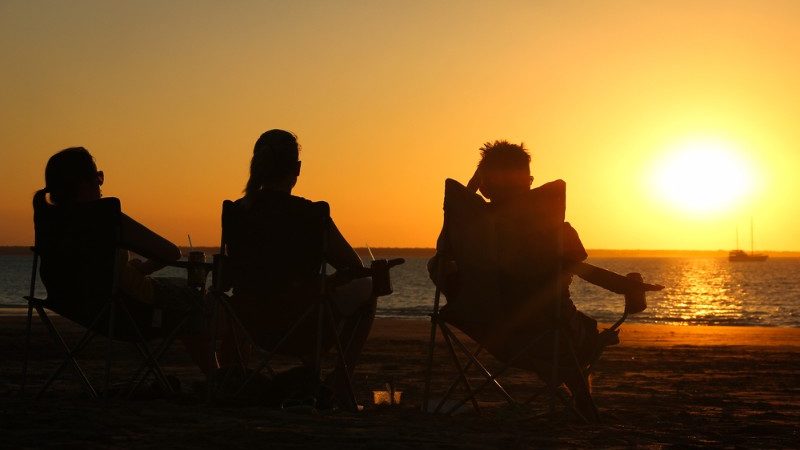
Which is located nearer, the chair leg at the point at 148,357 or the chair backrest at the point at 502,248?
the chair backrest at the point at 502,248

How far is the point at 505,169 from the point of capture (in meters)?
5.31

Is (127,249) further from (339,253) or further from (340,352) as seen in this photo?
(340,352)

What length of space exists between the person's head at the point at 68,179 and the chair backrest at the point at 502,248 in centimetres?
183

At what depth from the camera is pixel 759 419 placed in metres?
5.43

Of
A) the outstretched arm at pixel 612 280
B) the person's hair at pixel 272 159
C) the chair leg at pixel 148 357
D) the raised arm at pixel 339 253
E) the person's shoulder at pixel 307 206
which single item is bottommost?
the chair leg at pixel 148 357

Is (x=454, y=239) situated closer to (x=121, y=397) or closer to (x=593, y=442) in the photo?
(x=593, y=442)

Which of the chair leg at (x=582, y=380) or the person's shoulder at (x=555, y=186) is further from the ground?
the person's shoulder at (x=555, y=186)

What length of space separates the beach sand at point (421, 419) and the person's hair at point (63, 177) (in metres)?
1.01

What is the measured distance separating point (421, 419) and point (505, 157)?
1411 mm

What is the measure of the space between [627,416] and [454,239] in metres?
1.28

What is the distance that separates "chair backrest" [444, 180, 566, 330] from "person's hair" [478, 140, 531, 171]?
0.21 m

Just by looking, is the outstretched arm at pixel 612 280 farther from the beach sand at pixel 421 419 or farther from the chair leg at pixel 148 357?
the chair leg at pixel 148 357

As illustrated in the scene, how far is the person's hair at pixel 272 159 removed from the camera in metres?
5.26

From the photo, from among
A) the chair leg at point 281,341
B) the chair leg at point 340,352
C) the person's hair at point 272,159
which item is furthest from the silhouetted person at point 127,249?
the chair leg at point 340,352
